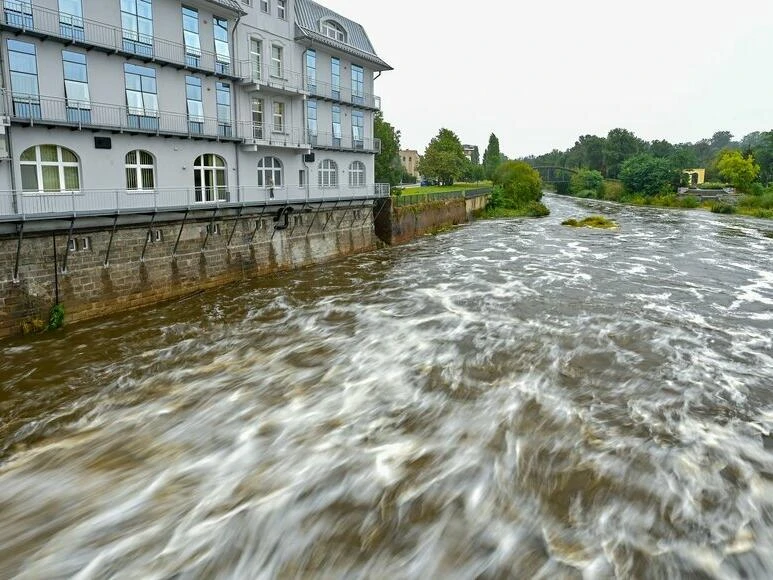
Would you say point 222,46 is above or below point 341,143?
above

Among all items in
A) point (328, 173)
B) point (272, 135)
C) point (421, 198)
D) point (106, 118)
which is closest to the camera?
point (106, 118)

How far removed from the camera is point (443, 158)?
80.0 metres

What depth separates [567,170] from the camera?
5064 inches

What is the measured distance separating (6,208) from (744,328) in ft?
73.3

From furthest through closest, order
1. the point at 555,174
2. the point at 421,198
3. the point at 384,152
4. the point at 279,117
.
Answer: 1. the point at 555,174
2. the point at 384,152
3. the point at 421,198
4. the point at 279,117

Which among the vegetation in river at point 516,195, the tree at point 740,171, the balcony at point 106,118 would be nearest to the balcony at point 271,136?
the balcony at point 106,118

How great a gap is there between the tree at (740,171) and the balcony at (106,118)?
80.6 m

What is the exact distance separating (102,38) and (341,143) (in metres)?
14.7

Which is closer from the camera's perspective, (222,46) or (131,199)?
(131,199)

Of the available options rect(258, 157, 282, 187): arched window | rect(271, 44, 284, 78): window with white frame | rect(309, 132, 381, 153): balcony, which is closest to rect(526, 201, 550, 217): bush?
rect(309, 132, 381, 153): balcony

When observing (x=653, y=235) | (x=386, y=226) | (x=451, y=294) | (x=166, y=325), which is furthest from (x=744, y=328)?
(x=653, y=235)

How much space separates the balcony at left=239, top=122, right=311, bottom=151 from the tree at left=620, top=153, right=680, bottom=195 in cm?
6507

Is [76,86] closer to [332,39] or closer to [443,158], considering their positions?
[332,39]

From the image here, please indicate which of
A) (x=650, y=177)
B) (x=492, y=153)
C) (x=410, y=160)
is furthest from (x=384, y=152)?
(x=410, y=160)
